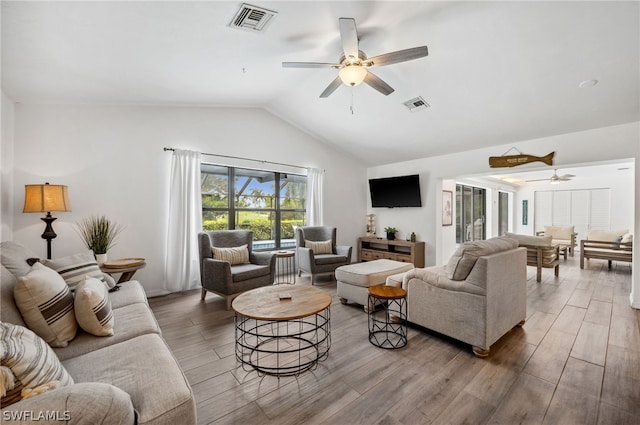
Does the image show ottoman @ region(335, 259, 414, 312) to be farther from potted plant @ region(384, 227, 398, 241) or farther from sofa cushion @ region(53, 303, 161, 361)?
potted plant @ region(384, 227, 398, 241)

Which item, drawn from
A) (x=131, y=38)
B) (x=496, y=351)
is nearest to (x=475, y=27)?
(x=496, y=351)

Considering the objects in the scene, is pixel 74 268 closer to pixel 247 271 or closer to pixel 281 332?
pixel 247 271

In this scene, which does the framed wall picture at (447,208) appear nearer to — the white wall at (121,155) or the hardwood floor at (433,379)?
the hardwood floor at (433,379)

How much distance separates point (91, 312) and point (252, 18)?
2.53m

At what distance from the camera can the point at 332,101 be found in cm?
432

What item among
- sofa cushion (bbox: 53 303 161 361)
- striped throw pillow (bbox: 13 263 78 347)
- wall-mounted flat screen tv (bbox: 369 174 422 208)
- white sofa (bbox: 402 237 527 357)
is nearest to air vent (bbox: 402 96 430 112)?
wall-mounted flat screen tv (bbox: 369 174 422 208)

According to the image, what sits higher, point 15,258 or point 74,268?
point 15,258

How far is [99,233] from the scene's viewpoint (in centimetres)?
335

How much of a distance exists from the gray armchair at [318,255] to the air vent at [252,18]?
10.2 ft

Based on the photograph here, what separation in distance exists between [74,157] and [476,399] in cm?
481

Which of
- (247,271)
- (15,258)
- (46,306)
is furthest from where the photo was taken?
(247,271)

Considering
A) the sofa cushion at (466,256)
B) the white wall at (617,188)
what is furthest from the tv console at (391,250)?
the white wall at (617,188)

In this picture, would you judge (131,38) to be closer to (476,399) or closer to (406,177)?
(476,399)

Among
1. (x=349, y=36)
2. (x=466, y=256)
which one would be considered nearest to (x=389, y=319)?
(x=466, y=256)
